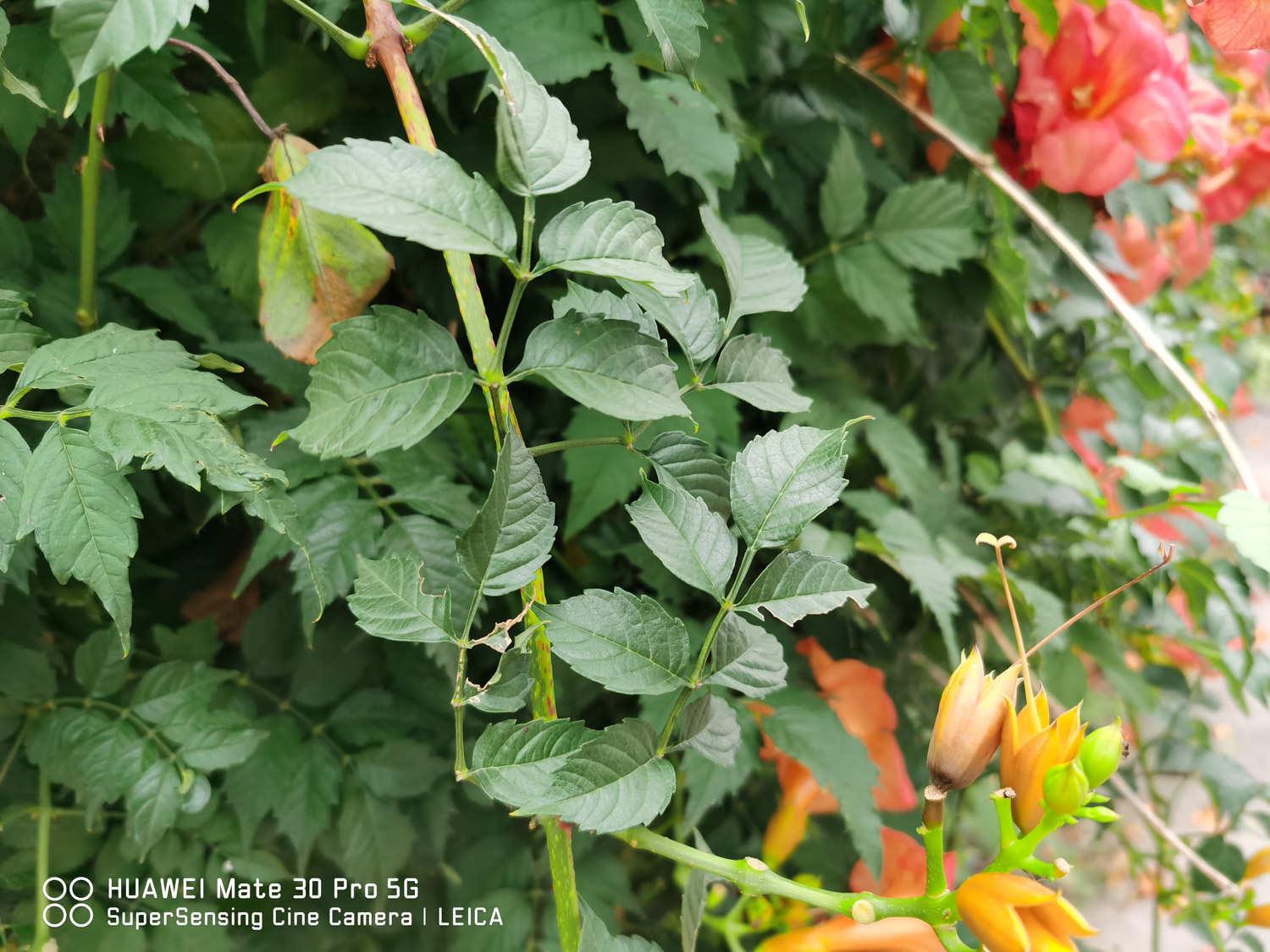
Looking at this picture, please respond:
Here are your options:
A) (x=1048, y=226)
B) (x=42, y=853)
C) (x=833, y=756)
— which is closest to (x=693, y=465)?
(x=833, y=756)

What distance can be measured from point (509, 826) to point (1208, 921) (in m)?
0.86

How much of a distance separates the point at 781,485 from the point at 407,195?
0.19 metres

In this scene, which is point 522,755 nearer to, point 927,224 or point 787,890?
point 787,890

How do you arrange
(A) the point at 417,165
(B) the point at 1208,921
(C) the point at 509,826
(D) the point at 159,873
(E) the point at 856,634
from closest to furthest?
(A) the point at 417,165, (D) the point at 159,873, (C) the point at 509,826, (E) the point at 856,634, (B) the point at 1208,921

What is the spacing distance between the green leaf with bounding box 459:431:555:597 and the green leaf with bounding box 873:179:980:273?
0.57 metres

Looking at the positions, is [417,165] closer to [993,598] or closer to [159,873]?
[159,873]

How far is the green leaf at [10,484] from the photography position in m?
0.39

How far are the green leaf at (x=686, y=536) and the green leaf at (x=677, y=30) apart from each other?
0.63 feet

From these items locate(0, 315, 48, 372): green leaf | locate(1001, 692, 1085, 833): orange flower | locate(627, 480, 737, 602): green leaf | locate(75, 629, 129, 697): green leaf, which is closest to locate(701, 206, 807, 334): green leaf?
locate(627, 480, 737, 602): green leaf

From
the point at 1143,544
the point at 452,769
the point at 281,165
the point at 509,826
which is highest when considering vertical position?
the point at 281,165

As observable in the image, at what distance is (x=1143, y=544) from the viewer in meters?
0.85

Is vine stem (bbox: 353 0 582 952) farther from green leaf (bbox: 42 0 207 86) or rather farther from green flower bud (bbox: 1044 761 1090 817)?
green flower bud (bbox: 1044 761 1090 817)

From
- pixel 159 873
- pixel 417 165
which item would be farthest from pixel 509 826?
pixel 417 165

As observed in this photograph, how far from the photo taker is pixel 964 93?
851 mm
